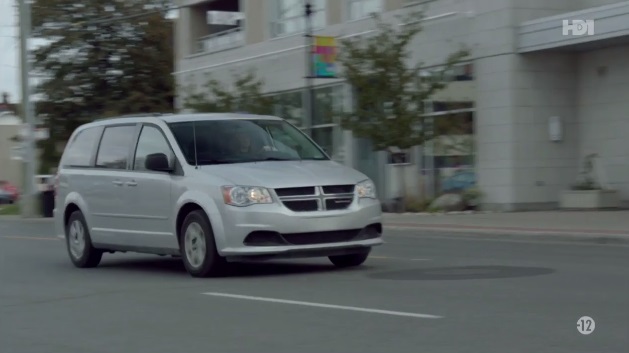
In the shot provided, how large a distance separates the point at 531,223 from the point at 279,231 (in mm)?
10342

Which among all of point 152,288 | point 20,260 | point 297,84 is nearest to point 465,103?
point 297,84

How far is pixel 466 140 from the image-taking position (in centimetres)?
2747

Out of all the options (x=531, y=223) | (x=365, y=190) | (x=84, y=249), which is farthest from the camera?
(x=531, y=223)

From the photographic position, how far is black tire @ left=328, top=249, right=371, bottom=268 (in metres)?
13.3

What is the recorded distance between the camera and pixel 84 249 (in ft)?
48.3

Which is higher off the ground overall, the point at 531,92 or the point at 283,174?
the point at 531,92

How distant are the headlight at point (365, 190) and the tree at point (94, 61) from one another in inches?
1179

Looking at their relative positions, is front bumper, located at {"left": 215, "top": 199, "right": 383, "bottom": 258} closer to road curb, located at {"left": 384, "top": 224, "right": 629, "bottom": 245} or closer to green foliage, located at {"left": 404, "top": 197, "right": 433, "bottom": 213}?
road curb, located at {"left": 384, "top": 224, "right": 629, "bottom": 245}

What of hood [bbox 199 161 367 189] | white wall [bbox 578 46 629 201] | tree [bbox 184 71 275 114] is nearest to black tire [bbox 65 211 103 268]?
hood [bbox 199 161 367 189]

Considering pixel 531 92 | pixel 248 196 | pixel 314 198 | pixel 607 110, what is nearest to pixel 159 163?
pixel 248 196

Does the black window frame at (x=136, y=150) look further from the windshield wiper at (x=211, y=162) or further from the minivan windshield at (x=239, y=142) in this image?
the windshield wiper at (x=211, y=162)

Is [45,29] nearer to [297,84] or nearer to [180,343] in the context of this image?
[297,84]

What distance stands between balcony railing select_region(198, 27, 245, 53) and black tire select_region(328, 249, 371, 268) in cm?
2441

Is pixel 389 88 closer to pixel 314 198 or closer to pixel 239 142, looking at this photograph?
pixel 239 142
